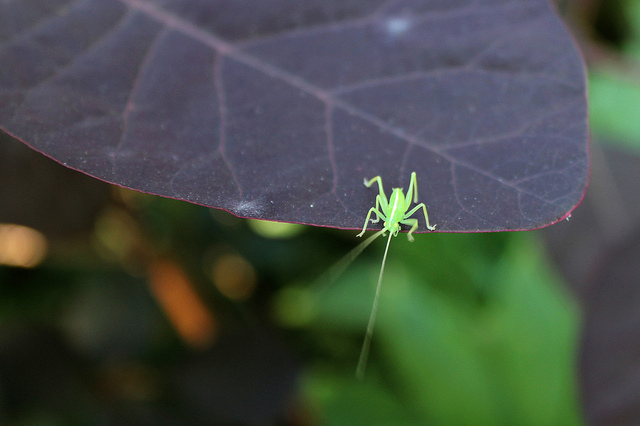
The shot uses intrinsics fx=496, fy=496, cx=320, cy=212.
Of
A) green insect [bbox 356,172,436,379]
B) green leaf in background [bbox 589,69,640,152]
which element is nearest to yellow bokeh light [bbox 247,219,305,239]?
green insect [bbox 356,172,436,379]

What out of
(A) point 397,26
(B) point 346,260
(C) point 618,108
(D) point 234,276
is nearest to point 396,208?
(A) point 397,26

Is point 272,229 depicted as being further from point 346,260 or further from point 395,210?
point 395,210

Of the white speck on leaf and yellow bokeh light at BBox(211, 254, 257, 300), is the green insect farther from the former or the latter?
yellow bokeh light at BBox(211, 254, 257, 300)

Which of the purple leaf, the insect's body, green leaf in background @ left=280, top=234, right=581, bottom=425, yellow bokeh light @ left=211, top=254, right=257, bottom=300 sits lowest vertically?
green leaf in background @ left=280, top=234, right=581, bottom=425

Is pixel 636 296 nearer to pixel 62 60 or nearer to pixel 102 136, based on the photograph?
pixel 102 136

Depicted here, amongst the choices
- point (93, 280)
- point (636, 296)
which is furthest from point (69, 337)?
point (636, 296)

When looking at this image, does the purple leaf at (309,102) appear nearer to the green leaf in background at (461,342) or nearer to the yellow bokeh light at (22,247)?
the yellow bokeh light at (22,247)
